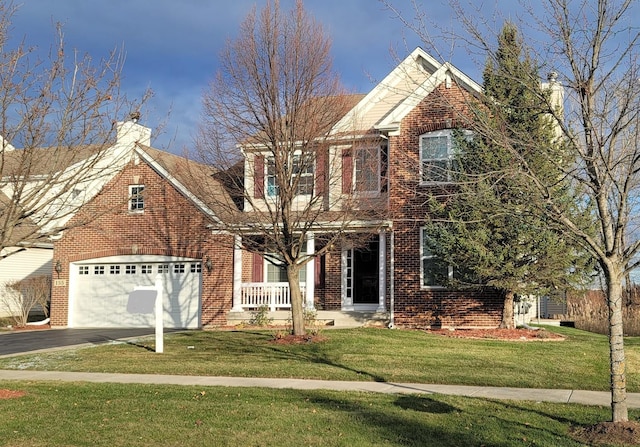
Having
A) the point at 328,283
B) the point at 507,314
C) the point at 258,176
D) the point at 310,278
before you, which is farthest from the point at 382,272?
the point at 258,176

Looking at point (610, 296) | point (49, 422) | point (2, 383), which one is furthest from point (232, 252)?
point (610, 296)

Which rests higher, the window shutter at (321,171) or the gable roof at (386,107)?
the gable roof at (386,107)

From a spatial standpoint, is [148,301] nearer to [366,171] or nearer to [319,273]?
[366,171]

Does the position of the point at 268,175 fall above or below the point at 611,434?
above

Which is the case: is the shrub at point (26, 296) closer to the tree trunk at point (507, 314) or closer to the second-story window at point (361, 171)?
the second-story window at point (361, 171)

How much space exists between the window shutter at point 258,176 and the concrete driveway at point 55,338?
562 centimetres

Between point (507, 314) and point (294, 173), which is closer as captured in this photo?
point (294, 173)

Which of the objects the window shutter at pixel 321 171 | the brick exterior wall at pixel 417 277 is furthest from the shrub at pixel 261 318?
the window shutter at pixel 321 171

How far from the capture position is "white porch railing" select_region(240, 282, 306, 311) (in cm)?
2017

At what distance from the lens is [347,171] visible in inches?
633

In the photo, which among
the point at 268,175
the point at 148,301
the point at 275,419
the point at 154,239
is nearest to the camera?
the point at 275,419

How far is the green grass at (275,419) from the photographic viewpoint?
23.5 ft

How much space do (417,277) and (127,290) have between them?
9627 millimetres

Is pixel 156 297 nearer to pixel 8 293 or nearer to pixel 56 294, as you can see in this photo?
pixel 56 294
